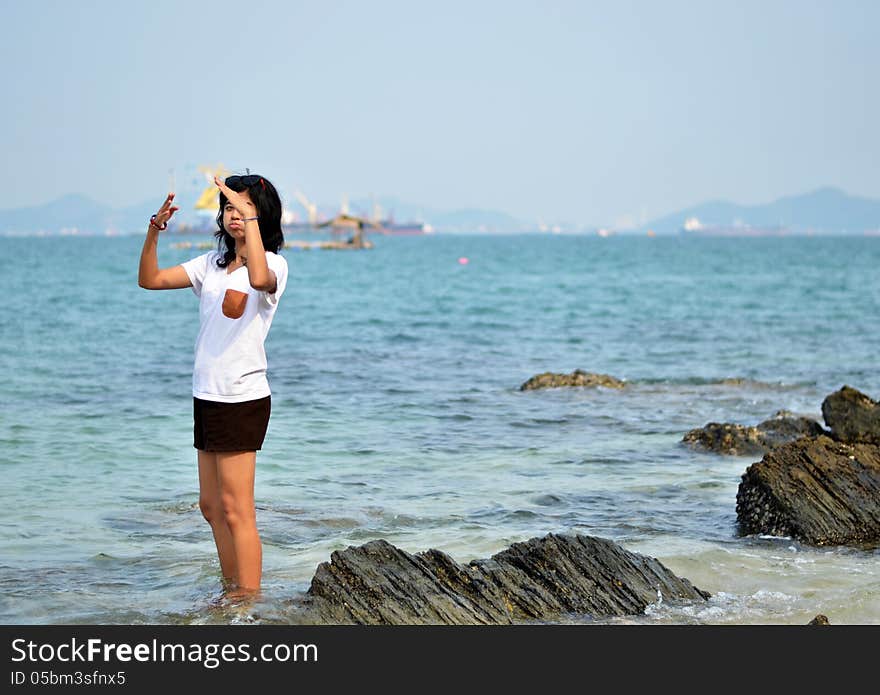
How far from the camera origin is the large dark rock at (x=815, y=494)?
7855 millimetres

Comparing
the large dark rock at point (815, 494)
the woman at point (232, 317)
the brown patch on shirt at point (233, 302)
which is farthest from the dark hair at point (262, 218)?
the large dark rock at point (815, 494)

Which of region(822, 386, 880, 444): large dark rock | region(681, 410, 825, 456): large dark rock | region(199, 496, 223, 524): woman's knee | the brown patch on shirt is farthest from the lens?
region(681, 410, 825, 456): large dark rock

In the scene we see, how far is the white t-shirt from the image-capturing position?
5363mm

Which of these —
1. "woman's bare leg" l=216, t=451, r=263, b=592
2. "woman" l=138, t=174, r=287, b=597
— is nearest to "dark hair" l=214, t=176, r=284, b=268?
"woman" l=138, t=174, r=287, b=597

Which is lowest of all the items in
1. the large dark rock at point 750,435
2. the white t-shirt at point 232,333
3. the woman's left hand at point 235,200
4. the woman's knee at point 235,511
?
the large dark rock at point 750,435

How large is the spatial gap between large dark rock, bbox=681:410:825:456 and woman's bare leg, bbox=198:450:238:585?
21.1 ft

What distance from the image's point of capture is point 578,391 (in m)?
15.9

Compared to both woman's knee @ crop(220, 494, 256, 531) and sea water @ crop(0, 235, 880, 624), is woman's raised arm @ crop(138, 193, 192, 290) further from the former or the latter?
sea water @ crop(0, 235, 880, 624)

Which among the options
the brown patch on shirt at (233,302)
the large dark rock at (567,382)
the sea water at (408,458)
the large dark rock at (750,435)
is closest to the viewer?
the brown patch on shirt at (233,302)

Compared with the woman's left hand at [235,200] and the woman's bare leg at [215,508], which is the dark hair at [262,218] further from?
the woman's bare leg at [215,508]

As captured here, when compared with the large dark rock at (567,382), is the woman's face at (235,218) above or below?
above

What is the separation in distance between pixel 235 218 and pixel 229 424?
36.6 inches

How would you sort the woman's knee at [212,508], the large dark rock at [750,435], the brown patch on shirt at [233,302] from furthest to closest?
the large dark rock at [750,435] < the woman's knee at [212,508] < the brown patch on shirt at [233,302]

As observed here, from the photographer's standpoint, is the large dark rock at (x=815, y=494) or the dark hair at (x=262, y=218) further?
the large dark rock at (x=815, y=494)
